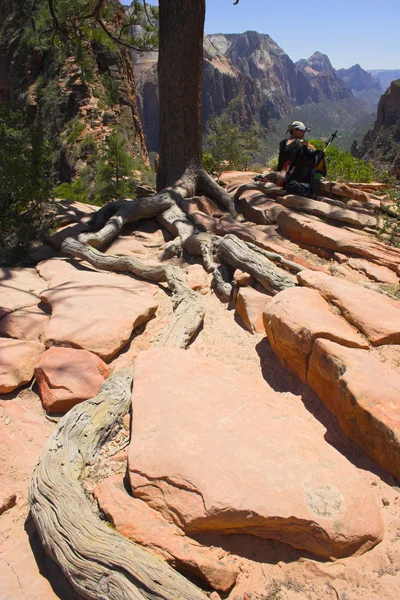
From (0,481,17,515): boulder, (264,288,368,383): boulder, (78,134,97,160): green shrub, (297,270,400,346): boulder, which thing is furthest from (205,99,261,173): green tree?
(0,481,17,515): boulder

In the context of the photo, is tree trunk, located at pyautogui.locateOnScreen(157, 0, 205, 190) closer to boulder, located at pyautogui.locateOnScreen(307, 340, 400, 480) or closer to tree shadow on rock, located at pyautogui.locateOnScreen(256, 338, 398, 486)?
tree shadow on rock, located at pyautogui.locateOnScreen(256, 338, 398, 486)

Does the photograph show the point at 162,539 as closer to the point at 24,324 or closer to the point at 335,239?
the point at 24,324

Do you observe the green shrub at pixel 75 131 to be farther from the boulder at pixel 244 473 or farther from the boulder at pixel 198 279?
the boulder at pixel 244 473

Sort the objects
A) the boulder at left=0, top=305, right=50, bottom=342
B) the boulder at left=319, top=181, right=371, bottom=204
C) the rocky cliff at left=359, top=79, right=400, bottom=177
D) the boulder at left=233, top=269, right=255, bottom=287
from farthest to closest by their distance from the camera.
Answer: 1. the rocky cliff at left=359, top=79, right=400, bottom=177
2. the boulder at left=319, top=181, right=371, bottom=204
3. the boulder at left=233, top=269, right=255, bottom=287
4. the boulder at left=0, top=305, right=50, bottom=342

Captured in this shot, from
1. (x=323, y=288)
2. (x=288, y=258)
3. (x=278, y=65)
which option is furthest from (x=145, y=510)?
(x=278, y=65)

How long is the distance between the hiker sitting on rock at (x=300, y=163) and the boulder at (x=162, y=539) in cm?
493

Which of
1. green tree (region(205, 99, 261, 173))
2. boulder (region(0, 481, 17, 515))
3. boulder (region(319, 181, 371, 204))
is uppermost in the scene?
green tree (region(205, 99, 261, 173))

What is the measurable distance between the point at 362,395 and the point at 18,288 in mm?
3164

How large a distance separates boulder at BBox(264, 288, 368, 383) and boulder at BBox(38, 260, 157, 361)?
1130 millimetres

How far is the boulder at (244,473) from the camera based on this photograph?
1613 mm

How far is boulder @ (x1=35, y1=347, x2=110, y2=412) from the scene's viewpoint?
8.36ft

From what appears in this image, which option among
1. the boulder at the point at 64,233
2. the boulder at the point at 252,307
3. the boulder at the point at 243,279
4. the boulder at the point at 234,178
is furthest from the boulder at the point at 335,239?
the boulder at the point at 234,178

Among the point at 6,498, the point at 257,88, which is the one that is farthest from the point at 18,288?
the point at 257,88

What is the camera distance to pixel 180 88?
5.54 meters
